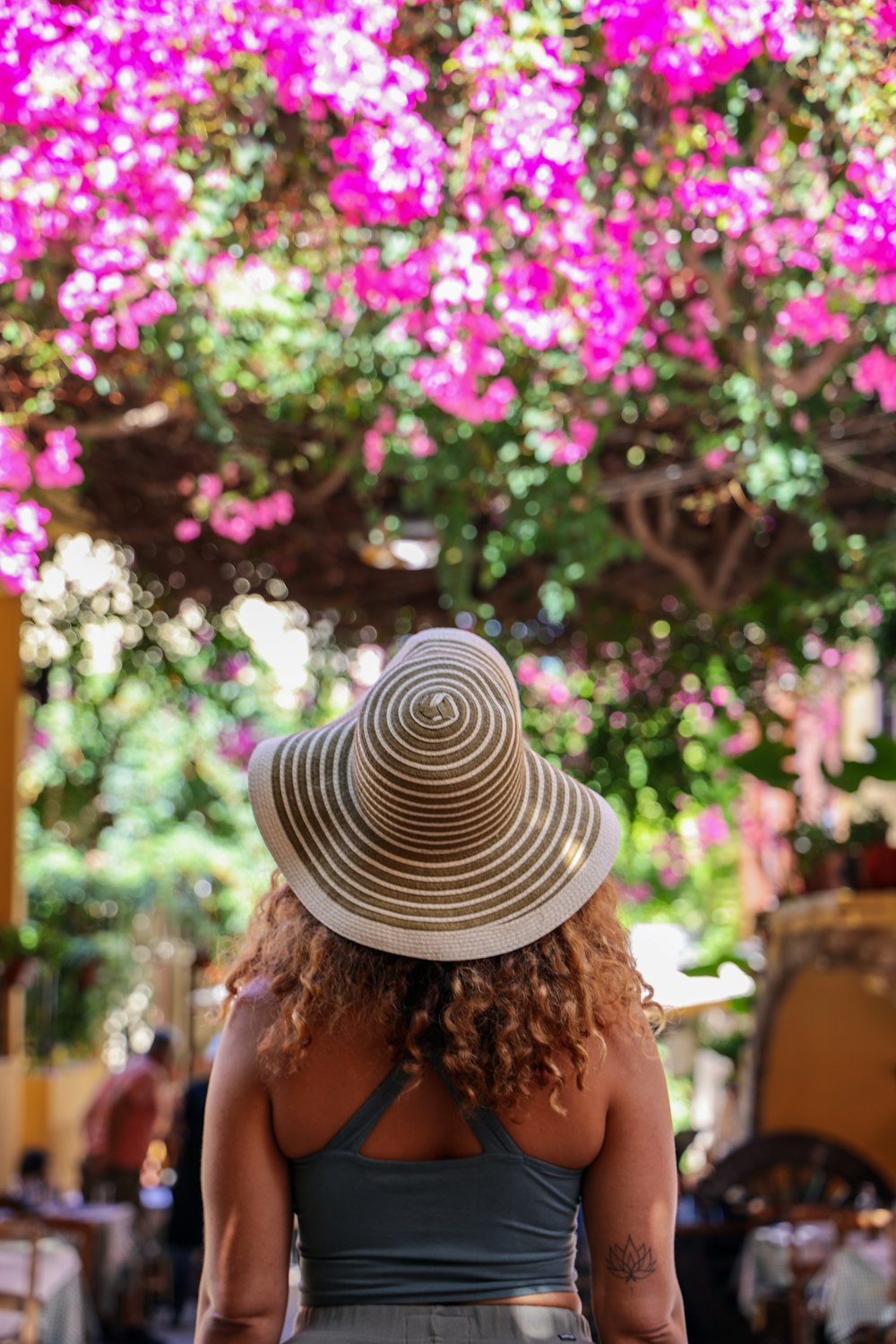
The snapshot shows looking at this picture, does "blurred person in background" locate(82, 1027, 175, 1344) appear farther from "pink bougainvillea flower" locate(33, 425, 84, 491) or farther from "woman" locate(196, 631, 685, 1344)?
"woman" locate(196, 631, 685, 1344)

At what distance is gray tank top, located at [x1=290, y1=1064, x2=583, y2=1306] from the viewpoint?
6.17ft

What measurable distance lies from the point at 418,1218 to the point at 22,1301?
13.5 feet

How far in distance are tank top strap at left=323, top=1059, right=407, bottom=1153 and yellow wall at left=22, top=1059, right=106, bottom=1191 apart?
896 cm

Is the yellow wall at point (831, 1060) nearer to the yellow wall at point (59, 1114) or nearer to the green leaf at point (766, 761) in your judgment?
the green leaf at point (766, 761)

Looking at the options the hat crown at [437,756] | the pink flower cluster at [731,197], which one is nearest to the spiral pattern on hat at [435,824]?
the hat crown at [437,756]

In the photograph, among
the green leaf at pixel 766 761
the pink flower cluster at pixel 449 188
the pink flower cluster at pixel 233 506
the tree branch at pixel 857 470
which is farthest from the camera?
the green leaf at pixel 766 761

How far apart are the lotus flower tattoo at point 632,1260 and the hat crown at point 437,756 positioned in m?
0.52

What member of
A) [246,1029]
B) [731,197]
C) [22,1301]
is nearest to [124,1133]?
[22,1301]

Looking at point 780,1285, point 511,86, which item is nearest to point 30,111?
point 511,86

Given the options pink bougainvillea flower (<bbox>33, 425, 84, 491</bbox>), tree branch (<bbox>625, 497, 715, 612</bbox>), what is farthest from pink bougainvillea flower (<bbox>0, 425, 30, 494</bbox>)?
tree branch (<bbox>625, 497, 715, 612</bbox>)

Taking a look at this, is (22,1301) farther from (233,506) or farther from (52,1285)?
(233,506)

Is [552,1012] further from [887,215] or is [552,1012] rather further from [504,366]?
[504,366]

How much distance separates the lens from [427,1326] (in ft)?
6.10

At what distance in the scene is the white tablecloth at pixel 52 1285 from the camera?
5.56 m
